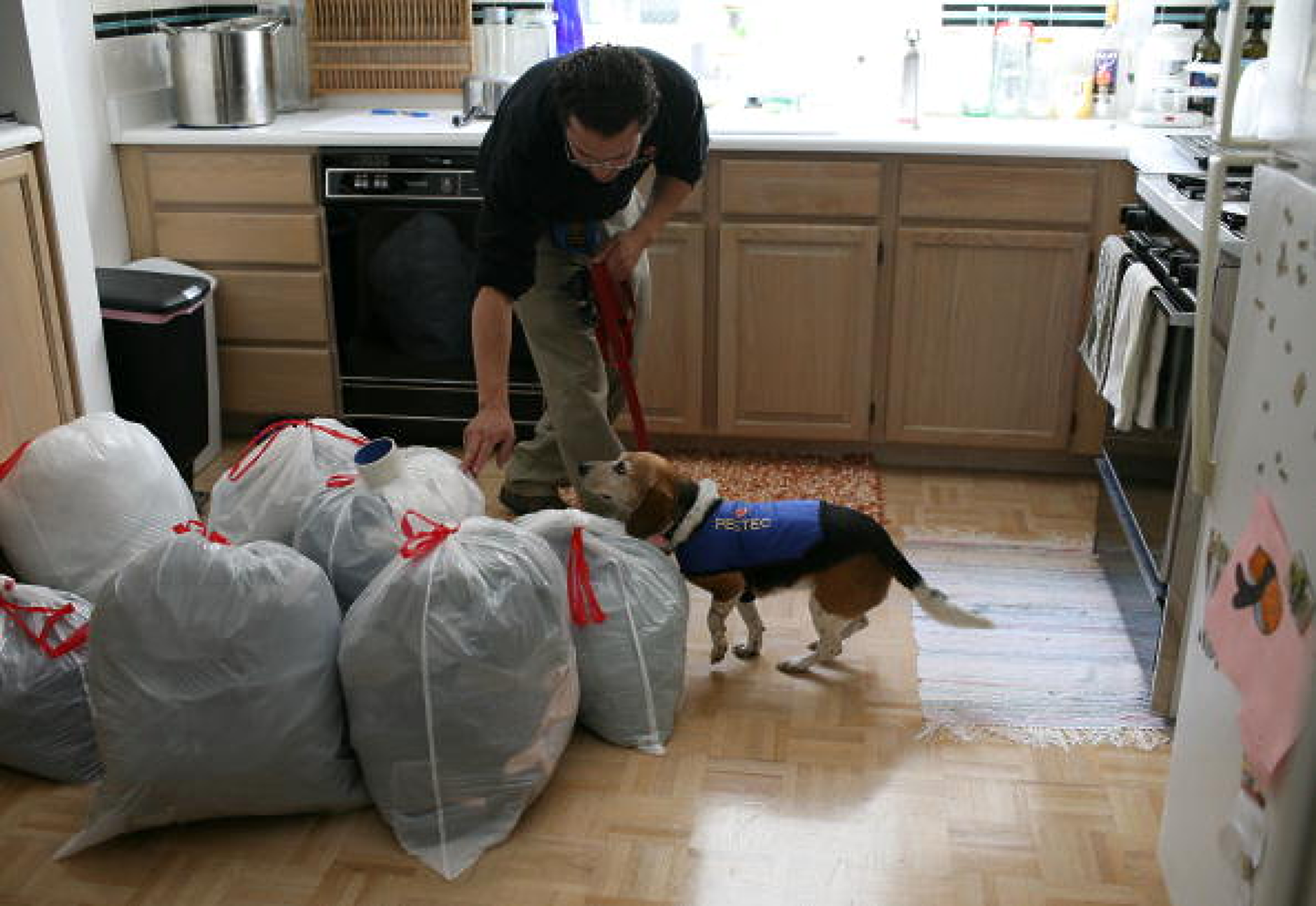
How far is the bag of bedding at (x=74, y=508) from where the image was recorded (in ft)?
8.23

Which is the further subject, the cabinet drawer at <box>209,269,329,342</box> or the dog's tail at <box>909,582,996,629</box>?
the cabinet drawer at <box>209,269,329,342</box>

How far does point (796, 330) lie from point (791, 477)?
0.39 m

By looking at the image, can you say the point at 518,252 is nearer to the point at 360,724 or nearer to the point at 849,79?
the point at 360,724

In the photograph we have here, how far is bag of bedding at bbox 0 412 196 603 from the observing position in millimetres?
2508

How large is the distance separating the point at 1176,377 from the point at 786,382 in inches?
53.5

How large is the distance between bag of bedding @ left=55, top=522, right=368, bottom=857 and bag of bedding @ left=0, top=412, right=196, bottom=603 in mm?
529

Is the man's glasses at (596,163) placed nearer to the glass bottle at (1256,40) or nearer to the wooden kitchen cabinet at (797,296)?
the wooden kitchen cabinet at (797,296)

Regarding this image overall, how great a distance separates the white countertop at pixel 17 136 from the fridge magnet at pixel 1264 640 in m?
2.41

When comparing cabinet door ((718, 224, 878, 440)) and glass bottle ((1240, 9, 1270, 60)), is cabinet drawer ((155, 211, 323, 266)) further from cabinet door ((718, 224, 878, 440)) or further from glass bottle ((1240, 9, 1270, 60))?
glass bottle ((1240, 9, 1270, 60))

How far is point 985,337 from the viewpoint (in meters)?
3.49

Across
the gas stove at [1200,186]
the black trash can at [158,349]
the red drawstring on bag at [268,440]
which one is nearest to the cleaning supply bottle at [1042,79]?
the gas stove at [1200,186]

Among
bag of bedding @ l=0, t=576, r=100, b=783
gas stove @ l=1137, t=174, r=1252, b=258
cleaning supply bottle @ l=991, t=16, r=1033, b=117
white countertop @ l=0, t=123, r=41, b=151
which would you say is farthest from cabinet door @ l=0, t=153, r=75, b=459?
cleaning supply bottle @ l=991, t=16, r=1033, b=117

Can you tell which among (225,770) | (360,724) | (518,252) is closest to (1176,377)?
(518,252)

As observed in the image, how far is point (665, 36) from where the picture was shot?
402cm
